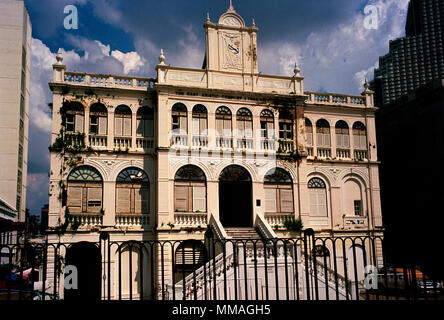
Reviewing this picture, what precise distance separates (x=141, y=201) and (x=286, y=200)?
809 cm

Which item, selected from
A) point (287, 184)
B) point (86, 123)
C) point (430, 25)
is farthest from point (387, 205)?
point (430, 25)

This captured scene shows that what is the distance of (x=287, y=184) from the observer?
2458cm

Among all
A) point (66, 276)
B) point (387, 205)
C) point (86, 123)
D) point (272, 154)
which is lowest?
point (66, 276)

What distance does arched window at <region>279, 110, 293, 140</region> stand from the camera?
2511cm

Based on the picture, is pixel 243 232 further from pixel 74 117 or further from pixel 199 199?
pixel 74 117

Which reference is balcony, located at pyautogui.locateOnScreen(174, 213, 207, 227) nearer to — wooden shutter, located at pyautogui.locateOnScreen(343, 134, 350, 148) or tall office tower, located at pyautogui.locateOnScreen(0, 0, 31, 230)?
wooden shutter, located at pyautogui.locateOnScreen(343, 134, 350, 148)

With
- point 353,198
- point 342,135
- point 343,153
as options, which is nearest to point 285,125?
point 342,135

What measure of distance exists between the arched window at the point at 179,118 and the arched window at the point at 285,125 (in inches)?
222

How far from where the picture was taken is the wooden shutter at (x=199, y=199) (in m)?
23.0

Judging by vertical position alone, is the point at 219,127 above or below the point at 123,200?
above

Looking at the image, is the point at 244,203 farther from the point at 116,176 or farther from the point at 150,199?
the point at 116,176

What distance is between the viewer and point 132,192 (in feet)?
74.8

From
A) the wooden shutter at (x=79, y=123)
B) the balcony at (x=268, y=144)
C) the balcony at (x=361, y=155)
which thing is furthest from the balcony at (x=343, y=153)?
the wooden shutter at (x=79, y=123)
